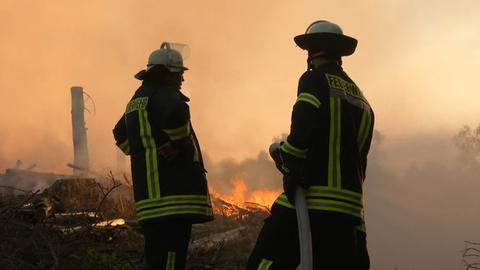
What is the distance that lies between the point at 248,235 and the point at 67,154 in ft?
37.5

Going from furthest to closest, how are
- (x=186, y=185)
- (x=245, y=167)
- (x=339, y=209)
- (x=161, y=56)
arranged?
(x=245, y=167) < (x=161, y=56) < (x=186, y=185) < (x=339, y=209)

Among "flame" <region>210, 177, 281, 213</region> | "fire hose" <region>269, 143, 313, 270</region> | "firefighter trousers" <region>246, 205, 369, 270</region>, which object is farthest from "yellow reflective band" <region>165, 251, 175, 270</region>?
"flame" <region>210, 177, 281, 213</region>

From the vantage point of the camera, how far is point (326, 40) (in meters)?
3.83

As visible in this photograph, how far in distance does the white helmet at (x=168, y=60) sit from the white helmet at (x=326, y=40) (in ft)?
4.05

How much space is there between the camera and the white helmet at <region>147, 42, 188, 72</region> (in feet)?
15.7

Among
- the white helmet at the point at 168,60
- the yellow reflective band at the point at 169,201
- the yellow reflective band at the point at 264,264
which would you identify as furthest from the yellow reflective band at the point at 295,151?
the white helmet at the point at 168,60

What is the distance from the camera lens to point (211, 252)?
753 centimetres

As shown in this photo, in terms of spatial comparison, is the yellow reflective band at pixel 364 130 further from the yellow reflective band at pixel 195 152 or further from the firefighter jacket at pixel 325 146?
the yellow reflective band at pixel 195 152

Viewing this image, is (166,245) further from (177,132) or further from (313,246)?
(313,246)

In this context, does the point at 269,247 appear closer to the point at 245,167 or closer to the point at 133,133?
the point at 133,133

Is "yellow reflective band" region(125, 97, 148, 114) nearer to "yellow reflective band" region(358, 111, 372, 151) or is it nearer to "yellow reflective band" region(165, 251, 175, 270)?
"yellow reflective band" region(165, 251, 175, 270)

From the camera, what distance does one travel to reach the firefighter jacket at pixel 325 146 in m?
3.58

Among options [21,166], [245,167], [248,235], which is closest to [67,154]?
[21,166]

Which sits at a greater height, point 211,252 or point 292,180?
point 211,252
